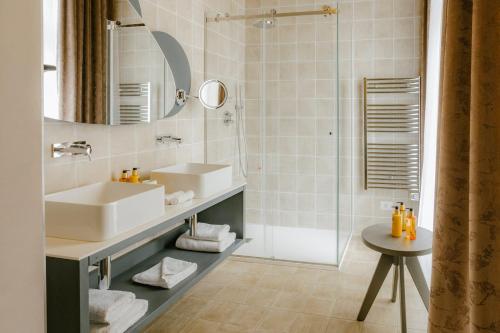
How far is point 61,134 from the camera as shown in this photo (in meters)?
2.22

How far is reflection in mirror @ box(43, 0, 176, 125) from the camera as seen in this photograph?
215 cm

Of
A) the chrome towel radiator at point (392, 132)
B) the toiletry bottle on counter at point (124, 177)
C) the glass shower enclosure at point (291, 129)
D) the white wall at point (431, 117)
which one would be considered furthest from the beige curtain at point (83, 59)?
the chrome towel radiator at point (392, 132)

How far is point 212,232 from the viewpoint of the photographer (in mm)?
3061

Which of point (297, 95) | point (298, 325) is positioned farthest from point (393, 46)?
point (298, 325)

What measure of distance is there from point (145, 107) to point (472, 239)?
2.21 m

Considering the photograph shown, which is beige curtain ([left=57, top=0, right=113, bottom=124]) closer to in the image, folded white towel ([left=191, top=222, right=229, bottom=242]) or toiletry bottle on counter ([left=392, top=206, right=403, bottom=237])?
folded white towel ([left=191, top=222, right=229, bottom=242])

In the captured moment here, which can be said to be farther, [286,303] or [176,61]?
[176,61]

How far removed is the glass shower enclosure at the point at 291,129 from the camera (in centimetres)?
384

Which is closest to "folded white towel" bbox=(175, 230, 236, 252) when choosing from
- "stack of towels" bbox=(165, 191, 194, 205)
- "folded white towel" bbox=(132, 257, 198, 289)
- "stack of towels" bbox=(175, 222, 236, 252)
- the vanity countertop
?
"stack of towels" bbox=(175, 222, 236, 252)

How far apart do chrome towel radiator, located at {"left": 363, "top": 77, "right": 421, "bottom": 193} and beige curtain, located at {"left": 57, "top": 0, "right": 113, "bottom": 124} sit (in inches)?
109

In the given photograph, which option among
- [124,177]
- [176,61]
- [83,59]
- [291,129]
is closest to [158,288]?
[124,177]

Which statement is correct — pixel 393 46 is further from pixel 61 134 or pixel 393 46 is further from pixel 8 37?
pixel 8 37

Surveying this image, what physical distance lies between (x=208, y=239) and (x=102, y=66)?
1254 mm

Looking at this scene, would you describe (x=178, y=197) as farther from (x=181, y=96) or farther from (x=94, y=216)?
(x=181, y=96)
